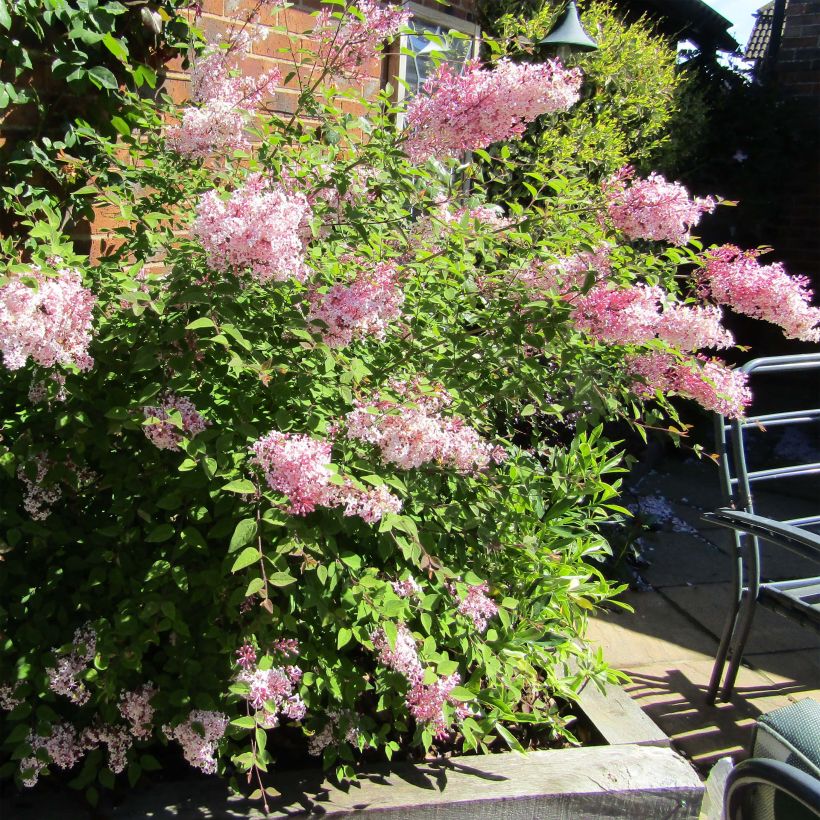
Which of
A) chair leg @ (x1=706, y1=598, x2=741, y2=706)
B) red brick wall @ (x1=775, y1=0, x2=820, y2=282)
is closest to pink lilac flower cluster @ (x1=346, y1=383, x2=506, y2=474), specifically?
chair leg @ (x1=706, y1=598, x2=741, y2=706)

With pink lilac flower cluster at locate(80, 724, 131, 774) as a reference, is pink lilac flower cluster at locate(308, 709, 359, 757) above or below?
above

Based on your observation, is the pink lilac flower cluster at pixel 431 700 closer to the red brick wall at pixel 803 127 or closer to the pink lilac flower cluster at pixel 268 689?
the pink lilac flower cluster at pixel 268 689

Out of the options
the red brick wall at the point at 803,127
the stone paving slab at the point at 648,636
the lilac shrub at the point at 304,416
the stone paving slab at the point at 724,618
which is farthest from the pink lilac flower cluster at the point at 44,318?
the red brick wall at the point at 803,127

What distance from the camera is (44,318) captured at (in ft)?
4.62

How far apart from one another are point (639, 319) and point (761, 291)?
403 mm

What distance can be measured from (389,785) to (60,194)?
6.51 feet

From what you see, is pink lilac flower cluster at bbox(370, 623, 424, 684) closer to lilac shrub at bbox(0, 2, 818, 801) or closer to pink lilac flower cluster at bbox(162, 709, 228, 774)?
lilac shrub at bbox(0, 2, 818, 801)

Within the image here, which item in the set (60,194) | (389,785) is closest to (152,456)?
(389,785)

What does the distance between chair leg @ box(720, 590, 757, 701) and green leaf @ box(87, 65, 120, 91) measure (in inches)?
98.7

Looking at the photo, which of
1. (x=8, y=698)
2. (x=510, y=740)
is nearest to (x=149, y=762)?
(x=8, y=698)

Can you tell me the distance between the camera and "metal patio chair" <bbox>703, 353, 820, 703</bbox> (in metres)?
2.32

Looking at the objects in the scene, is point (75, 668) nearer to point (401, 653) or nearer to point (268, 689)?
point (268, 689)

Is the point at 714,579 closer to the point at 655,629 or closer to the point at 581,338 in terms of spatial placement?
the point at 655,629

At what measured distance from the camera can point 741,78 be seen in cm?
703
